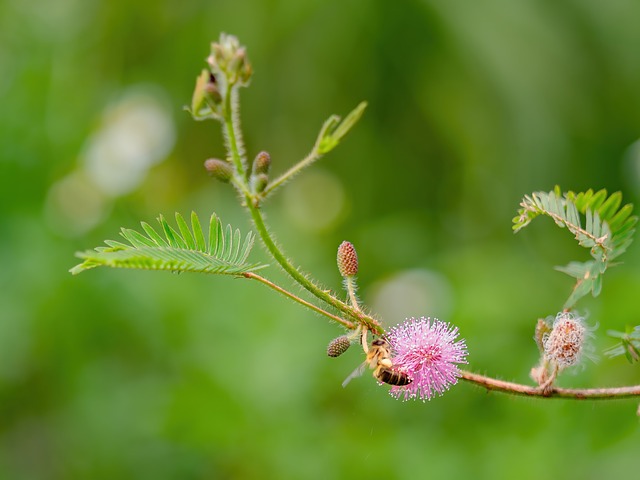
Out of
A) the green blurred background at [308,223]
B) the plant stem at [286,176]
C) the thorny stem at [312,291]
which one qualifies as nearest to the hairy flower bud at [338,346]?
the thorny stem at [312,291]

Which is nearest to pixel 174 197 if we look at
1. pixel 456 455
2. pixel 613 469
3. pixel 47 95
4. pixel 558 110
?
pixel 47 95

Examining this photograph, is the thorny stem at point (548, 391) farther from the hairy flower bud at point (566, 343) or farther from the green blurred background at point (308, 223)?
the green blurred background at point (308, 223)

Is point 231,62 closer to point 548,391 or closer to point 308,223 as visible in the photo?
point 548,391

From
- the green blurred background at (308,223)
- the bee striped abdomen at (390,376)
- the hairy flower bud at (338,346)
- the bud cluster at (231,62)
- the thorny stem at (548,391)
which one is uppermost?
the green blurred background at (308,223)

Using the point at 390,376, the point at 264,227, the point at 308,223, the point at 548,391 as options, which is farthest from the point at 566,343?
the point at 308,223

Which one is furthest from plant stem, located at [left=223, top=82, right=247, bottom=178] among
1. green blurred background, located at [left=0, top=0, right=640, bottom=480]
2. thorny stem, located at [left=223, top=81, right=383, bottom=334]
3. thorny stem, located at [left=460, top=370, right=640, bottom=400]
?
green blurred background, located at [left=0, top=0, right=640, bottom=480]
